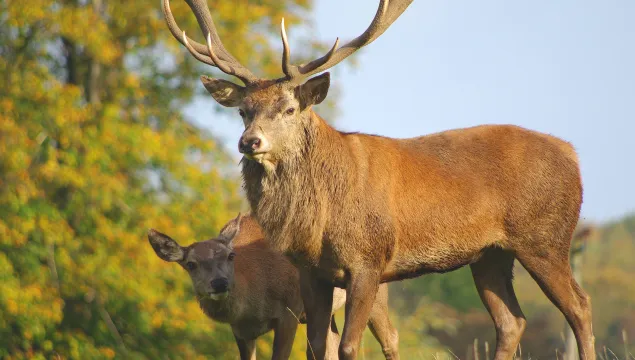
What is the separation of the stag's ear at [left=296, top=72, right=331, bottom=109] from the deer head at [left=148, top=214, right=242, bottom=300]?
239 cm

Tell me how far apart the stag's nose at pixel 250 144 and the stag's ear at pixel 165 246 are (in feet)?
9.21

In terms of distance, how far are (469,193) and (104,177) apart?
12011mm

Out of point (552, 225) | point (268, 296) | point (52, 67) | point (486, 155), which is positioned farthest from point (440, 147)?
point (52, 67)

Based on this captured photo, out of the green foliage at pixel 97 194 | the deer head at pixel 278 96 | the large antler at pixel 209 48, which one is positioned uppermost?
the large antler at pixel 209 48

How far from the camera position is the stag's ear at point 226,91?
26.5 ft

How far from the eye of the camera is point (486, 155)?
835 centimetres

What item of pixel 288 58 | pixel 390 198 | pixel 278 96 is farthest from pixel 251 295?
pixel 288 58

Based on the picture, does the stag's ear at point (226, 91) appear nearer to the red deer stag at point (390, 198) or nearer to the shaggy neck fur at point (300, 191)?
the red deer stag at point (390, 198)

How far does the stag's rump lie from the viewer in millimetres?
7918

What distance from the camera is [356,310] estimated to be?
750cm

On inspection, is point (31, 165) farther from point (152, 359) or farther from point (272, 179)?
point (272, 179)

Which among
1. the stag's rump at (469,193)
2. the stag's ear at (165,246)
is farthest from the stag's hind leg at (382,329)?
the stag's ear at (165,246)

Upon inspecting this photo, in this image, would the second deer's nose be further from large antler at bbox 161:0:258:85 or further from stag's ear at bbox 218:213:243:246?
stag's ear at bbox 218:213:243:246

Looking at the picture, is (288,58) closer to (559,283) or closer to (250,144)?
(250,144)
